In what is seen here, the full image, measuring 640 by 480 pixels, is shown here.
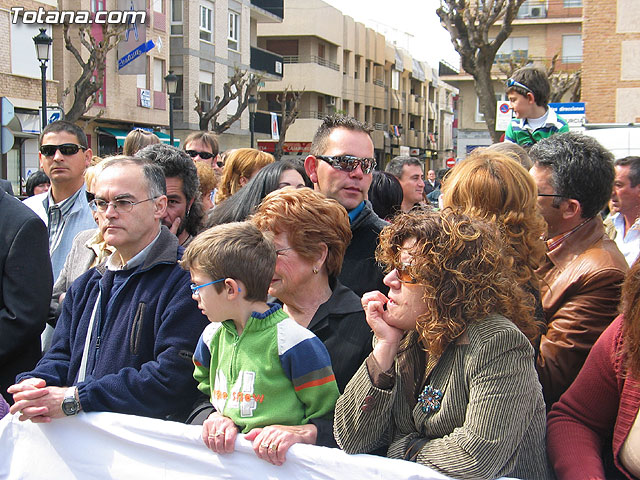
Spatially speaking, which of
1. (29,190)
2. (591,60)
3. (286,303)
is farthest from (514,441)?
(591,60)

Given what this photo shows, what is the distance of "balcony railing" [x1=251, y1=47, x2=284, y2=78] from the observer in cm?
4034

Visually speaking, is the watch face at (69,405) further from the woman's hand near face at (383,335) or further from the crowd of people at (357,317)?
the woman's hand near face at (383,335)

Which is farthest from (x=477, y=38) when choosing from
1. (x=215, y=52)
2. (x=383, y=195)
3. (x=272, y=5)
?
(x=272, y=5)

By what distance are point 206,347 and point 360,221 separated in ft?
4.07

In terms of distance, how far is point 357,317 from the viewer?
3.10 m

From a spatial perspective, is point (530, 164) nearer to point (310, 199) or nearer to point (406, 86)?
point (310, 199)

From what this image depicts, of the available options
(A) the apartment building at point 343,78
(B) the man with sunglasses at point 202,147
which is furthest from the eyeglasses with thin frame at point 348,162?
(A) the apartment building at point 343,78

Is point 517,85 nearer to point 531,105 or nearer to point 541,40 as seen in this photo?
point 531,105

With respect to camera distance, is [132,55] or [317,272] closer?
[317,272]

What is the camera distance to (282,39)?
49.4m

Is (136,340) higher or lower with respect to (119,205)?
lower

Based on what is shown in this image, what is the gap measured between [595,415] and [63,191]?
4241mm

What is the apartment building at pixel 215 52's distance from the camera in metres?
34.6
